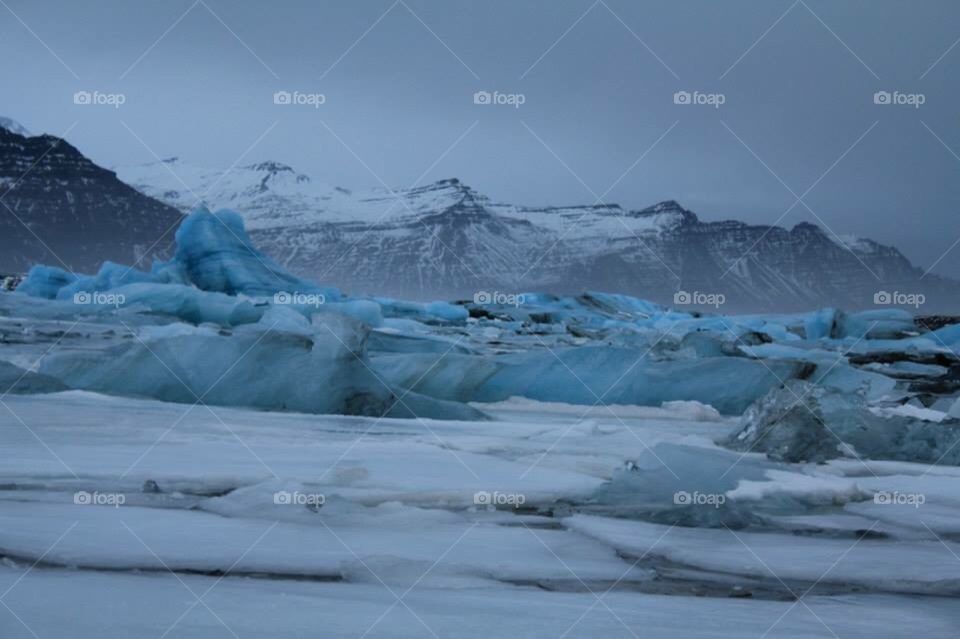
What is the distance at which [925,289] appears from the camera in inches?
433

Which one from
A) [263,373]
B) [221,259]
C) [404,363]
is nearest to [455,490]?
[263,373]

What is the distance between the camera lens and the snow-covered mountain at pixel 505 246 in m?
13.3

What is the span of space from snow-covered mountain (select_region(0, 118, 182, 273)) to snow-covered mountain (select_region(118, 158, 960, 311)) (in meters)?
0.42

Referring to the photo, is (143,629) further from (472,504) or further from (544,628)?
(472,504)

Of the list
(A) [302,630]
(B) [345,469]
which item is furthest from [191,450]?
(A) [302,630]

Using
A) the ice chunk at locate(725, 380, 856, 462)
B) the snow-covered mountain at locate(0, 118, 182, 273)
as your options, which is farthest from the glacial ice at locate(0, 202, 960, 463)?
the snow-covered mountain at locate(0, 118, 182, 273)

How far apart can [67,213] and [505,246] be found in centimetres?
556

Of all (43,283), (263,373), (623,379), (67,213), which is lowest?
(263,373)

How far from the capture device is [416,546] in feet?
10.2

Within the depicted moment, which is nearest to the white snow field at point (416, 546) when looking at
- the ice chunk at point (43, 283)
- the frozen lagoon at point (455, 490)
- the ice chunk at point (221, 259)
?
the frozen lagoon at point (455, 490)

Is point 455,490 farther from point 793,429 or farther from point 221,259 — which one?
point 221,259

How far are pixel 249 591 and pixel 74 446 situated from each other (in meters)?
2.22

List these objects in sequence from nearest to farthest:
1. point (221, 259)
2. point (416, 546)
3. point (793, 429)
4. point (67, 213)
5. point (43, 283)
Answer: point (416, 546) < point (793, 429) < point (221, 259) < point (43, 283) < point (67, 213)

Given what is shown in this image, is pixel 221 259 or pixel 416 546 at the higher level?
pixel 221 259
